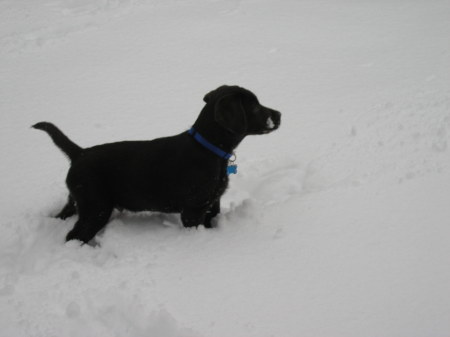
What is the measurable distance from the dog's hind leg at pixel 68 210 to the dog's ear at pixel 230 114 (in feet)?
4.51

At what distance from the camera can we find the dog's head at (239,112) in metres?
2.67

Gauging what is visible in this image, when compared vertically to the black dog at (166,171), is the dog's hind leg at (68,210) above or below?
below

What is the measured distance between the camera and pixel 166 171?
288 centimetres

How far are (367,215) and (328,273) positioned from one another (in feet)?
2.08

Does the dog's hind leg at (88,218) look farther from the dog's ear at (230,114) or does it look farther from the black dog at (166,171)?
the dog's ear at (230,114)

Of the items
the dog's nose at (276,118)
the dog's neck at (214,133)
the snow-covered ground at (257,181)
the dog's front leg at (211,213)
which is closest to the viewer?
the snow-covered ground at (257,181)

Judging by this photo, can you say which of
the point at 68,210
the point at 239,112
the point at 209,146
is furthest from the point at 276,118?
the point at 68,210

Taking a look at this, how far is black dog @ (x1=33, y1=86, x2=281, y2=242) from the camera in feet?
9.29

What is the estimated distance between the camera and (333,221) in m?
2.79

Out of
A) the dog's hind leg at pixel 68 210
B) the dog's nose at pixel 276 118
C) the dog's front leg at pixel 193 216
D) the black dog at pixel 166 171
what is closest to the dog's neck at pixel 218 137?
the black dog at pixel 166 171

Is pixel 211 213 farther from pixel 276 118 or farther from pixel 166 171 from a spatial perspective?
pixel 276 118

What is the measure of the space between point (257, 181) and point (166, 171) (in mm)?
1067

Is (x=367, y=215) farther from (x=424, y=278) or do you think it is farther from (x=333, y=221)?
(x=424, y=278)

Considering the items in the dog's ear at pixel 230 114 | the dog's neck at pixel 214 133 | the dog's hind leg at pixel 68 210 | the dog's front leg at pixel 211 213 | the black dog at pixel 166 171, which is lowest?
the dog's front leg at pixel 211 213
